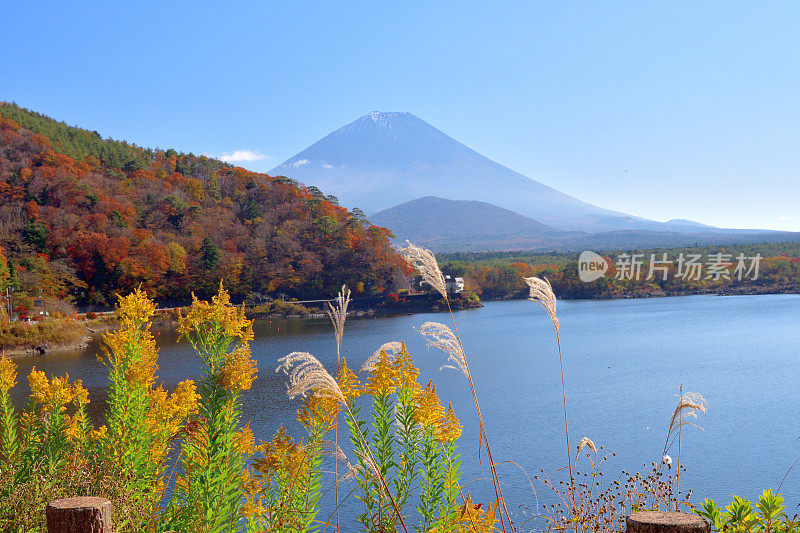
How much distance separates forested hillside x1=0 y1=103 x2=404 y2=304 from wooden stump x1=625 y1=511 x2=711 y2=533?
31974 millimetres

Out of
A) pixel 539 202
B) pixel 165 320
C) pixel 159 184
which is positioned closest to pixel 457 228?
pixel 539 202

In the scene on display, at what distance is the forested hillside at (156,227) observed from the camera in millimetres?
35219

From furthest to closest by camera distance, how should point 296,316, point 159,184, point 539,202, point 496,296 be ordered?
point 539,202 < point 496,296 < point 159,184 < point 296,316

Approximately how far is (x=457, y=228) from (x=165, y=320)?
326 ft

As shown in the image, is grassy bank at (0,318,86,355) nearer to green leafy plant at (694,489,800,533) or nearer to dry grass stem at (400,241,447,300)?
dry grass stem at (400,241,447,300)

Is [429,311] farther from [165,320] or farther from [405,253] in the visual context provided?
[405,253]

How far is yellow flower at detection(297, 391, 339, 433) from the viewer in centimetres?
260

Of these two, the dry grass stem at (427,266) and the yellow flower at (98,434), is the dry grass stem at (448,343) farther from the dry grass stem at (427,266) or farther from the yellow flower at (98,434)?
the yellow flower at (98,434)

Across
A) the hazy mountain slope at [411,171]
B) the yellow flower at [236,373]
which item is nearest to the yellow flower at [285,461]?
the yellow flower at [236,373]

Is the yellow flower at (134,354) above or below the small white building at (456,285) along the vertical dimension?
above

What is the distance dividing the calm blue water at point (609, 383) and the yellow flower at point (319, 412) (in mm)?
547

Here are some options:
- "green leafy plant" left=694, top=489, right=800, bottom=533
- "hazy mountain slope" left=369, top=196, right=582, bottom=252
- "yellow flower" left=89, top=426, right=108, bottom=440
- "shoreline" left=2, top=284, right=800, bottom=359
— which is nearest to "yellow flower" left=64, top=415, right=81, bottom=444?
"yellow flower" left=89, top=426, right=108, bottom=440

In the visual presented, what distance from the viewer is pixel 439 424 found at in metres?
2.37

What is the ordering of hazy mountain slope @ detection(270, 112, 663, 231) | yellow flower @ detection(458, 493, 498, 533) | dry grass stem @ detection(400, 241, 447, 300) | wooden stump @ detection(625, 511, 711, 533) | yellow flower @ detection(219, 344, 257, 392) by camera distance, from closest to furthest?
wooden stump @ detection(625, 511, 711, 533) → dry grass stem @ detection(400, 241, 447, 300) → yellow flower @ detection(458, 493, 498, 533) → yellow flower @ detection(219, 344, 257, 392) → hazy mountain slope @ detection(270, 112, 663, 231)
